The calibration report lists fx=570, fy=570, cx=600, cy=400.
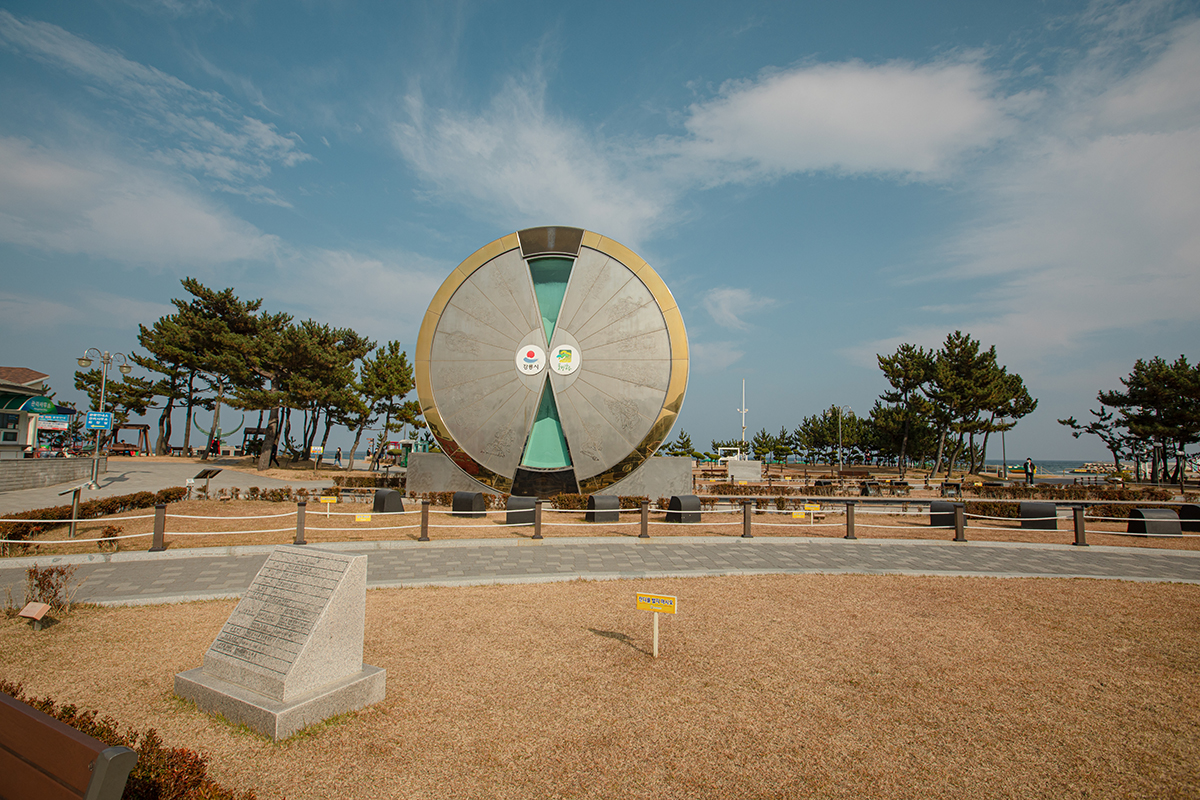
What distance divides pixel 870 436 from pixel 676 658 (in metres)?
76.5

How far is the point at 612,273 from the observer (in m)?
21.3

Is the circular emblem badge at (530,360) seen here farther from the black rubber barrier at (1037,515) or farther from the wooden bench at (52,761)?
the wooden bench at (52,761)

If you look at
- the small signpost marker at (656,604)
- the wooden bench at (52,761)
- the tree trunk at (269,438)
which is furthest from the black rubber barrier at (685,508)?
the tree trunk at (269,438)

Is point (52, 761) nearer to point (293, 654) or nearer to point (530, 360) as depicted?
point (293, 654)

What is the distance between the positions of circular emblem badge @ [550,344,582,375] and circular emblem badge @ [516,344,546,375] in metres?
0.40

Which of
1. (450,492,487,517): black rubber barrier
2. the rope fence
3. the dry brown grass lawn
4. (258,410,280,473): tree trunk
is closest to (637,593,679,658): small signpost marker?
the dry brown grass lawn

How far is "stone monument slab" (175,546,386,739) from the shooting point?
4.48 metres

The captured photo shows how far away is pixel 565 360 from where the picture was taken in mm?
20688

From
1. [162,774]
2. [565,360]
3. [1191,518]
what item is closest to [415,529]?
[565,360]

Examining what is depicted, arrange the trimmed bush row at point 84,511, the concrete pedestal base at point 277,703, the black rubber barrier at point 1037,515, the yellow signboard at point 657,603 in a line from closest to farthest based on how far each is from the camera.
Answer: the concrete pedestal base at point 277,703, the yellow signboard at point 657,603, the trimmed bush row at point 84,511, the black rubber barrier at point 1037,515

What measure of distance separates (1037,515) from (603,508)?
12.4 metres

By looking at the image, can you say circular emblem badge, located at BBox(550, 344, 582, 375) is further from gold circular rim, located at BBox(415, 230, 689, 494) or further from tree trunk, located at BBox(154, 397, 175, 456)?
tree trunk, located at BBox(154, 397, 175, 456)

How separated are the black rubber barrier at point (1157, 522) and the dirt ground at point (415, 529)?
0.26 m

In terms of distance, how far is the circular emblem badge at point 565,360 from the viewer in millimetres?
20688
